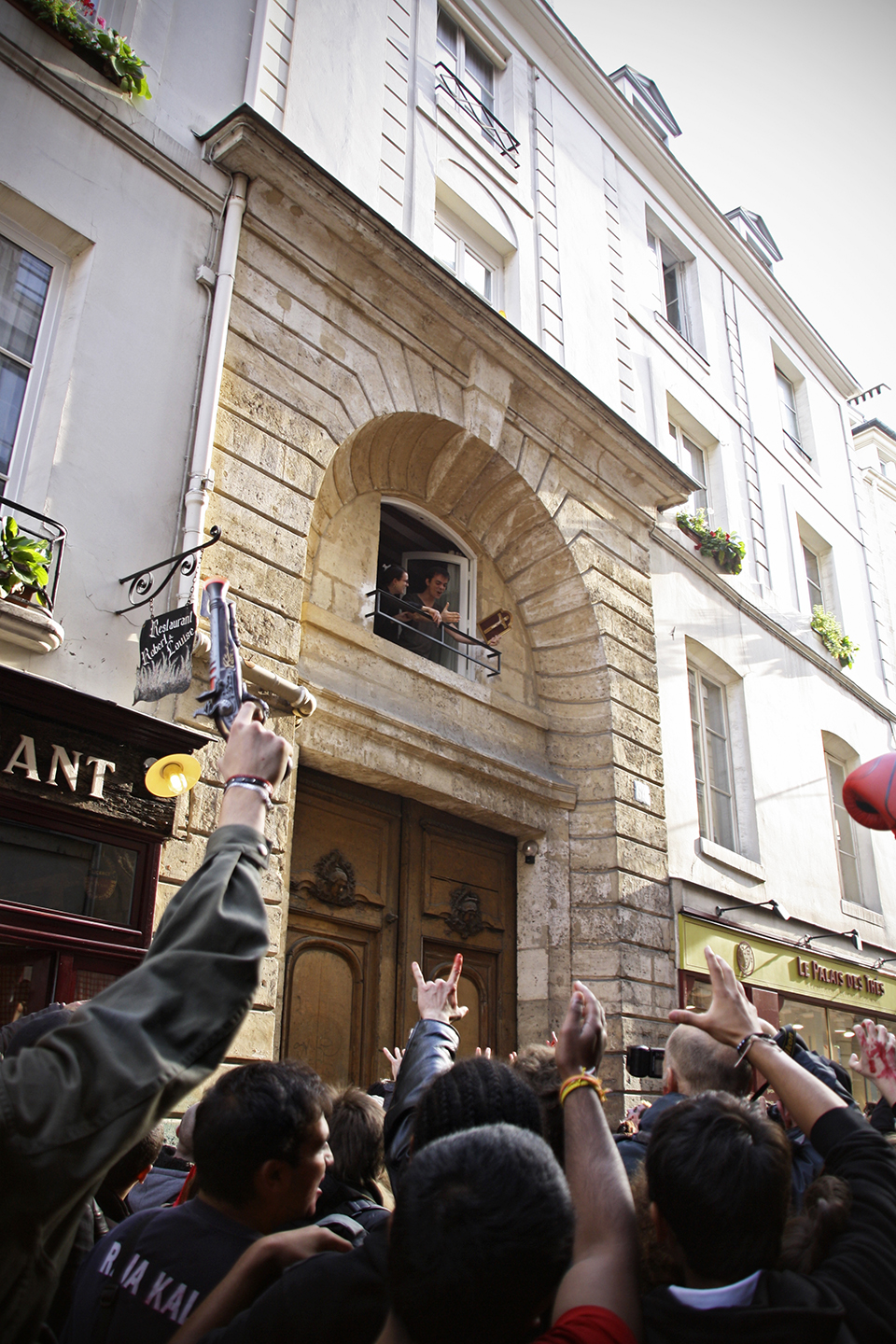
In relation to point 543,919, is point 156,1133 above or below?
below

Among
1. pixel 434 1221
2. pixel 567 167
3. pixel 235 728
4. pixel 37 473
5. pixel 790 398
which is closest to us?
pixel 434 1221

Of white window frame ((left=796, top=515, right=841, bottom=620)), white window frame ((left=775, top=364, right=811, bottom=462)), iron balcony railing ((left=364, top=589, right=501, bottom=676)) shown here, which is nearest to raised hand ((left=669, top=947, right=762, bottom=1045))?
iron balcony railing ((left=364, top=589, right=501, bottom=676))

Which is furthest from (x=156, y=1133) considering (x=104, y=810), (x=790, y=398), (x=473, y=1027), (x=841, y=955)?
(x=790, y=398)

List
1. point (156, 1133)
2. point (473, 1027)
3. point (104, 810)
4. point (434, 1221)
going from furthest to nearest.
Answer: point (473, 1027) → point (104, 810) → point (156, 1133) → point (434, 1221)

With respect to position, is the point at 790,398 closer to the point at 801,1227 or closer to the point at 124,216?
the point at 124,216

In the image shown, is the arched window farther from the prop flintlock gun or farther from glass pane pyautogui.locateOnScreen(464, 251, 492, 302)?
the prop flintlock gun

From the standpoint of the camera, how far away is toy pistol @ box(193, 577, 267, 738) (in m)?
1.71

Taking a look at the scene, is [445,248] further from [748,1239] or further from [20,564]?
[748,1239]

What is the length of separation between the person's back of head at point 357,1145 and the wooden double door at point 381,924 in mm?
3880

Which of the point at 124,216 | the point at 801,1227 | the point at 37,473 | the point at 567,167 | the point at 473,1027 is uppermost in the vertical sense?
the point at 567,167

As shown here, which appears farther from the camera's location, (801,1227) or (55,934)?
(55,934)

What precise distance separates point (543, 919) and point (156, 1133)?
5.55 m

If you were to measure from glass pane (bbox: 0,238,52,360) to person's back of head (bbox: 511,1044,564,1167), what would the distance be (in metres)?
4.68

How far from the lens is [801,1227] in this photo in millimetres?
1685
